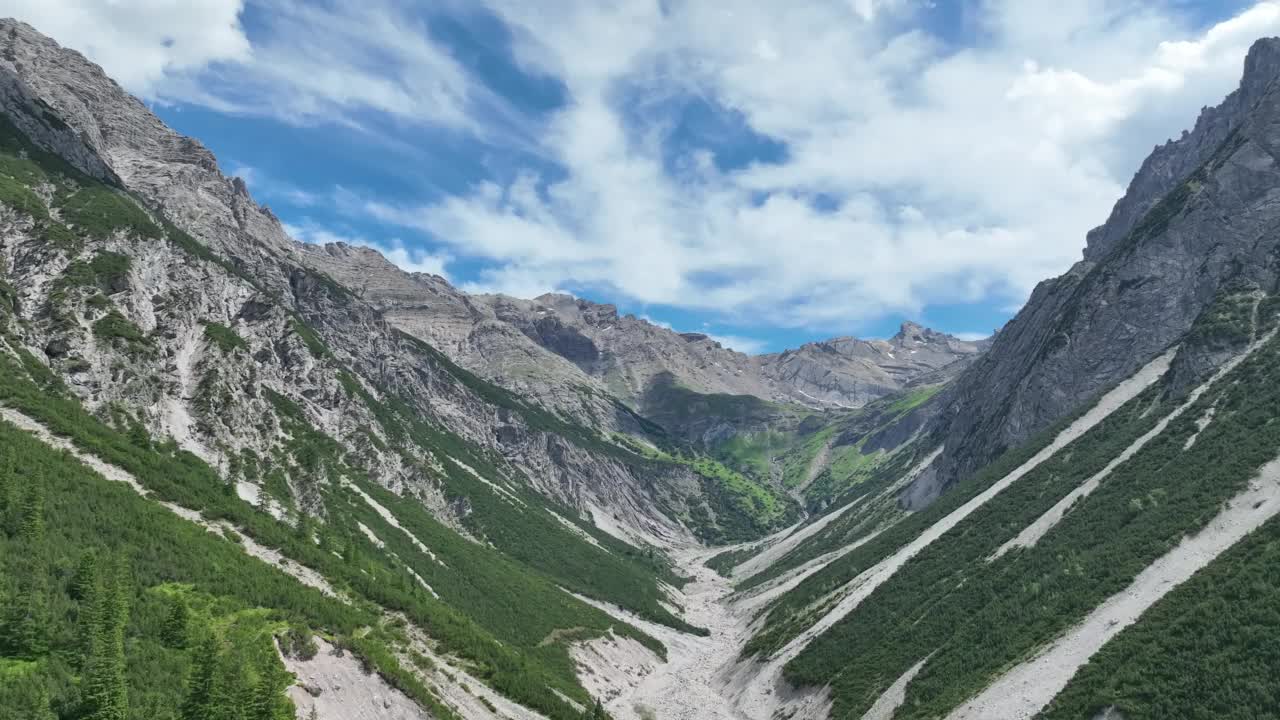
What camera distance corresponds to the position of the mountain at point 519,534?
1344 inches

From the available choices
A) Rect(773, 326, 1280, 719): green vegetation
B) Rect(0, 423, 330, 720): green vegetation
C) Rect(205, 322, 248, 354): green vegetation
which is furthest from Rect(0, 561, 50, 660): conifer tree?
Rect(205, 322, 248, 354): green vegetation

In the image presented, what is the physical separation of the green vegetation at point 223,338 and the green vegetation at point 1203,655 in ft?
327

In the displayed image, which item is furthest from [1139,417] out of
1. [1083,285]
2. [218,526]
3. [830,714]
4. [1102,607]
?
[218,526]

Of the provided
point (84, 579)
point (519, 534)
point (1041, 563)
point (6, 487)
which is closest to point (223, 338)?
point (519, 534)

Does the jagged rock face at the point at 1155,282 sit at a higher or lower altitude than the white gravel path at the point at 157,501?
higher

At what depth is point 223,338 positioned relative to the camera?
318 ft

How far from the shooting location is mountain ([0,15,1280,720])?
34125 mm

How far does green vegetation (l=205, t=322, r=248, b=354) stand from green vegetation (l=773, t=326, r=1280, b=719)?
81.1 metres

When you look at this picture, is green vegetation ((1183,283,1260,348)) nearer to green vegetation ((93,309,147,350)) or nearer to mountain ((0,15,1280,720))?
mountain ((0,15,1280,720))

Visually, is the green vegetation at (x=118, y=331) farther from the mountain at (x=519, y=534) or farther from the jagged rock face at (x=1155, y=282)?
the jagged rock face at (x=1155, y=282)

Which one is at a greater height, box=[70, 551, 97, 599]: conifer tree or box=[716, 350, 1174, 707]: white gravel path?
box=[716, 350, 1174, 707]: white gravel path

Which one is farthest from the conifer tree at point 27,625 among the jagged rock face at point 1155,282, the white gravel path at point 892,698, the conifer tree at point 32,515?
the jagged rock face at point 1155,282

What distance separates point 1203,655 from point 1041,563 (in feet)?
78.7

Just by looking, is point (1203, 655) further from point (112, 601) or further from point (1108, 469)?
point (112, 601)
